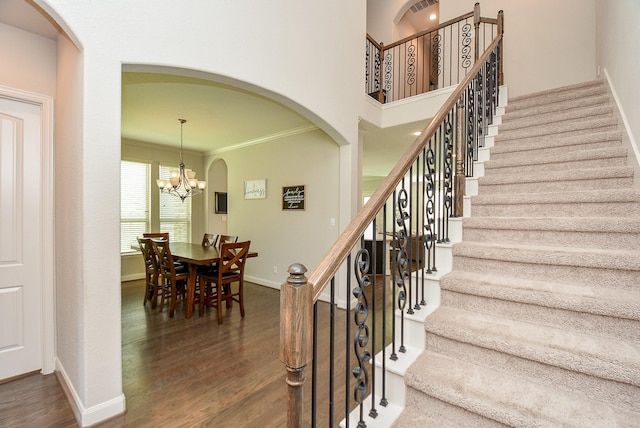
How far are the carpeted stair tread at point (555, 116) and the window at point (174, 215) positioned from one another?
595cm

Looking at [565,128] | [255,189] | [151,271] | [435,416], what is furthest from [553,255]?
[255,189]

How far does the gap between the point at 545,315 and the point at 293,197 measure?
12.6ft

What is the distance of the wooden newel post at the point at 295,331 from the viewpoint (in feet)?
2.91

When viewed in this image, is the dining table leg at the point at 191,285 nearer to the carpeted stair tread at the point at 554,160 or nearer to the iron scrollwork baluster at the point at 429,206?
the iron scrollwork baluster at the point at 429,206

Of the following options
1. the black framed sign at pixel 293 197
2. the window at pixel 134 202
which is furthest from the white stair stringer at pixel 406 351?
the window at pixel 134 202

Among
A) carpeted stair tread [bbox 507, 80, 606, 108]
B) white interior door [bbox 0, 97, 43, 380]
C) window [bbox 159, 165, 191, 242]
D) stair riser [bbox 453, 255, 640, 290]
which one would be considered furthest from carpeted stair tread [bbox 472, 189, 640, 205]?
window [bbox 159, 165, 191, 242]

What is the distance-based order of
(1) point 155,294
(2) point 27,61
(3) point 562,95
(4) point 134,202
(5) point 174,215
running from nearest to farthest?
1. (2) point 27,61
2. (3) point 562,95
3. (1) point 155,294
4. (4) point 134,202
5. (5) point 174,215

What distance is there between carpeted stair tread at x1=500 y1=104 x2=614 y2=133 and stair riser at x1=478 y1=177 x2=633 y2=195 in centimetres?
105

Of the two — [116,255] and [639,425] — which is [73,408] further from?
[639,425]

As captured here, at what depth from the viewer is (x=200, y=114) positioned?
4.25m

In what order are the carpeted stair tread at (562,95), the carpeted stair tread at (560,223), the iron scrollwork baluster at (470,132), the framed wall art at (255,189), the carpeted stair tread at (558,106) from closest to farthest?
1. the carpeted stair tread at (560,223)
2. the iron scrollwork baluster at (470,132)
3. the carpeted stair tread at (558,106)
4. the carpeted stair tread at (562,95)
5. the framed wall art at (255,189)

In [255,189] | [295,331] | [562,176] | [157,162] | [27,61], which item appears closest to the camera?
[295,331]

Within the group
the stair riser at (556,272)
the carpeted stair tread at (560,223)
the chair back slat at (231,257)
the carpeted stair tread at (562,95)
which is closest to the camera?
the stair riser at (556,272)

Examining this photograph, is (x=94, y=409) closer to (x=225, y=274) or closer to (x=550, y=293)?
(x=225, y=274)
